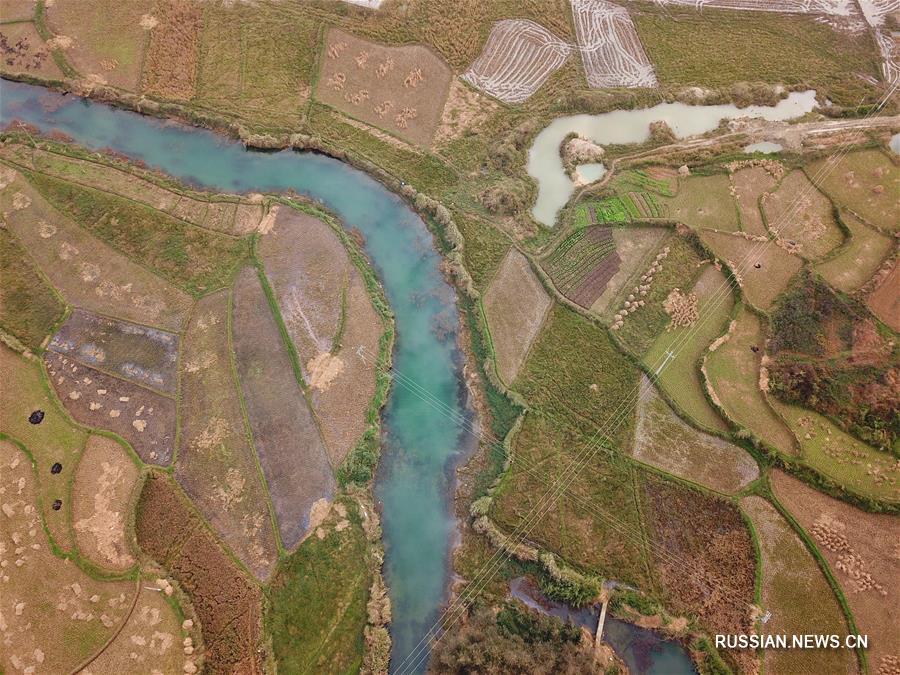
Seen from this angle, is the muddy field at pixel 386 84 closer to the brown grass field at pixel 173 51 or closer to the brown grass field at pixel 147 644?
the brown grass field at pixel 173 51

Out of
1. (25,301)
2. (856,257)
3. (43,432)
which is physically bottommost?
(43,432)

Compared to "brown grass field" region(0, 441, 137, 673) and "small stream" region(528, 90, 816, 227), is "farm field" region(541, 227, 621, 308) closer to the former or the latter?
"small stream" region(528, 90, 816, 227)

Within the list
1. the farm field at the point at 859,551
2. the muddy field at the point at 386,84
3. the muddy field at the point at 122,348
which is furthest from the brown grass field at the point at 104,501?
the farm field at the point at 859,551

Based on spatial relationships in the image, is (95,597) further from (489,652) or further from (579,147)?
(579,147)

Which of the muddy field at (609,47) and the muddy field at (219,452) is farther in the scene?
the muddy field at (609,47)

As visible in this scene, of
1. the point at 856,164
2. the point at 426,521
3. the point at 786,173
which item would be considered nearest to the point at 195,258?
the point at 426,521

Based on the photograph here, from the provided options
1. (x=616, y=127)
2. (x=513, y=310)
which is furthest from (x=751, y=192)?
(x=513, y=310)

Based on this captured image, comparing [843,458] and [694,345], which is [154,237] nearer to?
[694,345]
